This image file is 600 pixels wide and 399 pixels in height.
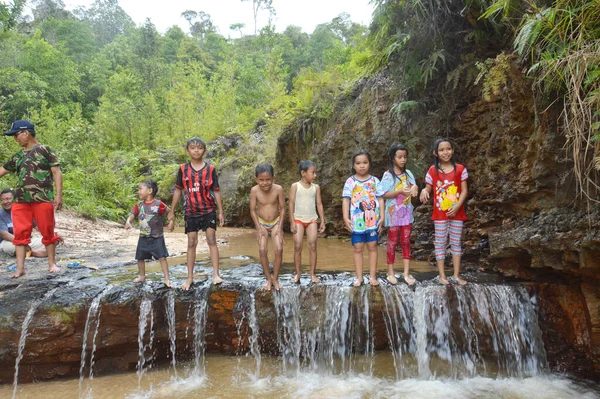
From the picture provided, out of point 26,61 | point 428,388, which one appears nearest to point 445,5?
point 428,388

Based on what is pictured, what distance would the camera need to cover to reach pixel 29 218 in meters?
5.04

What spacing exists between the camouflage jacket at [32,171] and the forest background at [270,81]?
546 centimetres

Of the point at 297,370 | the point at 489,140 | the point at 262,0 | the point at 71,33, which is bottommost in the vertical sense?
the point at 297,370

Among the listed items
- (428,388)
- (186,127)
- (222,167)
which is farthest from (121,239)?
(186,127)

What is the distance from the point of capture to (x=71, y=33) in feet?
145

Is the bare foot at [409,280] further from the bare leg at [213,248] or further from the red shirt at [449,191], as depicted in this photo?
the bare leg at [213,248]

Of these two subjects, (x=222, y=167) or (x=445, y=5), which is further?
(x=222, y=167)

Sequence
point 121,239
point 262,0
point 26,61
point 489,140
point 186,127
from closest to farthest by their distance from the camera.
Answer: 1. point 489,140
2. point 121,239
3. point 186,127
4. point 26,61
5. point 262,0

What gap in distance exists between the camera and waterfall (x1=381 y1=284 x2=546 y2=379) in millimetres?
4422

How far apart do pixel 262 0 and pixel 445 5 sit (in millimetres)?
51421

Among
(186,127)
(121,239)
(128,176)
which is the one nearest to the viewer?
(121,239)

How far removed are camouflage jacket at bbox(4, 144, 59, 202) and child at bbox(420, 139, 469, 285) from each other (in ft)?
16.0

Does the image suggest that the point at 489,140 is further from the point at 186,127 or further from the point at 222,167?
the point at 186,127

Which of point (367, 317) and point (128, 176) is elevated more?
point (128, 176)
